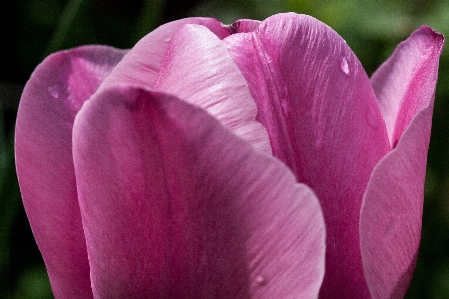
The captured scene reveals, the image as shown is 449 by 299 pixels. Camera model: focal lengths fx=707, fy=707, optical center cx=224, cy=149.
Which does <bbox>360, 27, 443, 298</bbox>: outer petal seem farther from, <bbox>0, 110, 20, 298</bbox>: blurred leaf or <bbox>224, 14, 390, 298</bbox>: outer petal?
<bbox>0, 110, 20, 298</bbox>: blurred leaf

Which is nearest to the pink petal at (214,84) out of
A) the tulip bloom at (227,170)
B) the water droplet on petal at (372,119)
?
the tulip bloom at (227,170)

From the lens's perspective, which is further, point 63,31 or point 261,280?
point 63,31

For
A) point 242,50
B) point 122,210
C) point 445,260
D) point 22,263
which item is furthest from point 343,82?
point 22,263

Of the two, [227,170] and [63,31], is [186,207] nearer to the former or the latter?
[227,170]

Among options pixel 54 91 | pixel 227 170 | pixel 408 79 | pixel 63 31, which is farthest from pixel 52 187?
pixel 63 31

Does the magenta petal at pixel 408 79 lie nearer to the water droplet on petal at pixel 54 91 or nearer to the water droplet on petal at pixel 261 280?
the water droplet on petal at pixel 261 280

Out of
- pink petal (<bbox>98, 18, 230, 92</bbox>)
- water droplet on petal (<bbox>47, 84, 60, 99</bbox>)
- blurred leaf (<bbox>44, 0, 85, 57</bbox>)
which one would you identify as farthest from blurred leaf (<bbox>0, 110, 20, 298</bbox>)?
pink petal (<bbox>98, 18, 230, 92</bbox>)
